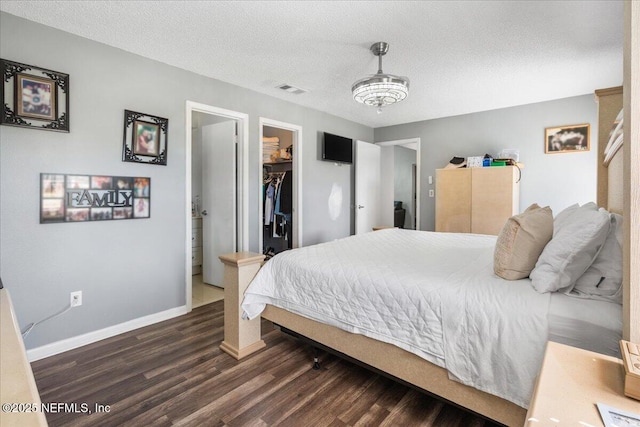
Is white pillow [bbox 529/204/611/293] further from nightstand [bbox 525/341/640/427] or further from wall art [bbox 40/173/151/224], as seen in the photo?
wall art [bbox 40/173/151/224]

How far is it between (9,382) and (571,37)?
3510mm

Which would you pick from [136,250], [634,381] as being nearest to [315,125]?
[136,250]

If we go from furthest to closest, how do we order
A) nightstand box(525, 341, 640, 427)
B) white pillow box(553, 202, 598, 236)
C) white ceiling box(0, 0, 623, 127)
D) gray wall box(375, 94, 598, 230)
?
gray wall box(375, 94, 598, 230) → white ceiling box(0, 0, 623, 127) → white pillow box(553, 202, 598, 236) → nightstand box(525, 341, 640, 427)

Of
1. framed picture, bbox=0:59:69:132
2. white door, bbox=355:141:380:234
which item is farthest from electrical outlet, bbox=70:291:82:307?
white door, bbox=355:141:380:234

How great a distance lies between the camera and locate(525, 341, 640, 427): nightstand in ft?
2.13

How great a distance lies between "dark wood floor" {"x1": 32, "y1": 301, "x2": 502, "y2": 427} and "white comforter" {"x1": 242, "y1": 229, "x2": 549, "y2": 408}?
398mm

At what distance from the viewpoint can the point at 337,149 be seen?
15.7 ft

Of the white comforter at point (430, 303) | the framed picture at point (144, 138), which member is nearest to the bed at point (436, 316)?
the white comforter at point (430, 303)

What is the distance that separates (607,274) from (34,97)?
141 inches

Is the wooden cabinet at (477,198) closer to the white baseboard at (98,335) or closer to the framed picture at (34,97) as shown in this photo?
the white baseboard at (98,335)

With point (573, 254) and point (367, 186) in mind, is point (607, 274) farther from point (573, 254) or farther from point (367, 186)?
point (367, 186)

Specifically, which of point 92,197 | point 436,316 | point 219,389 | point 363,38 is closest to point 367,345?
point 436,316

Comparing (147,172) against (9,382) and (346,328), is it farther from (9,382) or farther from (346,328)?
(9,382)

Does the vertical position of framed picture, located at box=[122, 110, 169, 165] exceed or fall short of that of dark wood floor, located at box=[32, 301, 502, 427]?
it exceeds it
